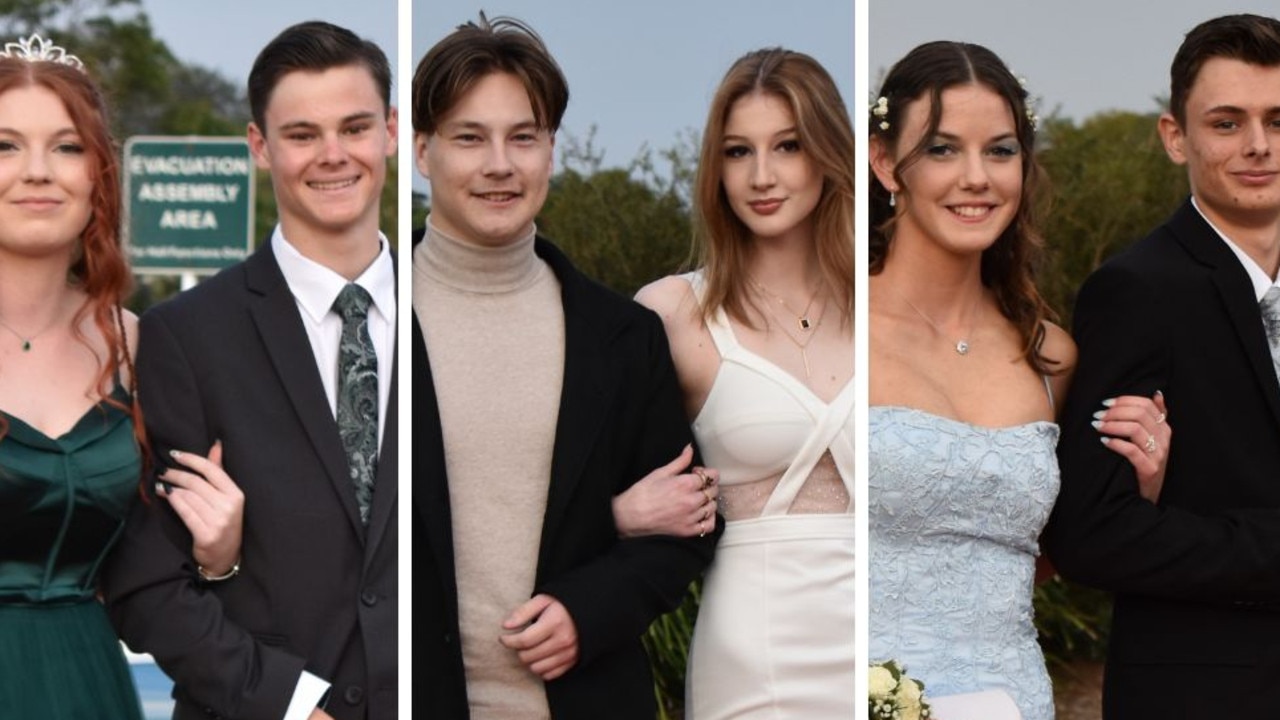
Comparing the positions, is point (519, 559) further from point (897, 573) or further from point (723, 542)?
point (897, 573)

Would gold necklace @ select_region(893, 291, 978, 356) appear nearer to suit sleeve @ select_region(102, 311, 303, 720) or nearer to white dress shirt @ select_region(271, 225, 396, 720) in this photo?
white dress shirt @ select_region(271, 225, 396, 720)

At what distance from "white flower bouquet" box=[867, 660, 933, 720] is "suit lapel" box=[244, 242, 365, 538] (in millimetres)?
993

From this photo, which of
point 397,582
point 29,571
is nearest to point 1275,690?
point 397,582

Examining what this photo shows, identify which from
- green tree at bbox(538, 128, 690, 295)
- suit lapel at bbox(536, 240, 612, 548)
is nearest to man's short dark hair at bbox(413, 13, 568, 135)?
green tree at bbox(538, 128, 690, 295)

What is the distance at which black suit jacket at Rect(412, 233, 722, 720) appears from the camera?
10.6 feet

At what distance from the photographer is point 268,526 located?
3240 mm

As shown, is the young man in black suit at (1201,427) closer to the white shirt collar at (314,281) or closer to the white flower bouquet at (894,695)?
the white flower bouquet at (894,695)

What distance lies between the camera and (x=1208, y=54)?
11.2 ft

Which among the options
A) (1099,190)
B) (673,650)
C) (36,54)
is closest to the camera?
(36,54)

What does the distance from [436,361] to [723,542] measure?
64 cm

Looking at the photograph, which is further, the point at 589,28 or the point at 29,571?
the point at 589,28

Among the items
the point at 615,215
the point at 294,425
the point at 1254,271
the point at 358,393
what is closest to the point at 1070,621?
the point at 1254,271

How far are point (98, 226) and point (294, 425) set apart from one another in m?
0.52

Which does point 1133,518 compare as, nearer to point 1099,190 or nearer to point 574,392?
point 574,392
